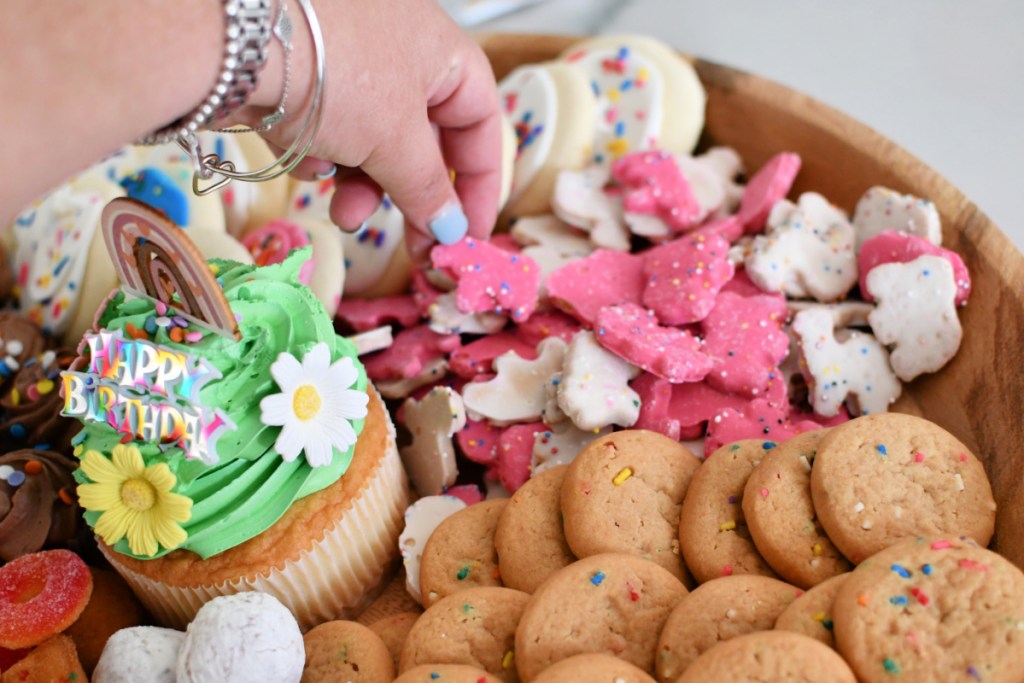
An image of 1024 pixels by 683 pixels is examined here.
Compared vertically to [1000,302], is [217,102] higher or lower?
higher

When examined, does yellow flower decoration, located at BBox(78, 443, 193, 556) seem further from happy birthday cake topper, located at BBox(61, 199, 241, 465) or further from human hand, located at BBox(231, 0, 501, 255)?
human hand, located at BBox(231, 0, 501, 255)

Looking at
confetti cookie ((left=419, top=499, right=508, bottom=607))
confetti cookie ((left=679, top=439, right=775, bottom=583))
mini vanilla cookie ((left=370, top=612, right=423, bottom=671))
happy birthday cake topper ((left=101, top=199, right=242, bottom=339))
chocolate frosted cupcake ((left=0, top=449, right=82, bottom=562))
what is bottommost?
mini vanilla cookie ((left=370, top=612, right=423, bottom=671))

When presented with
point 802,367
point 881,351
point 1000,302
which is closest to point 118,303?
point 802,367

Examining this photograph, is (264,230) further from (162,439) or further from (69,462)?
(162,439)

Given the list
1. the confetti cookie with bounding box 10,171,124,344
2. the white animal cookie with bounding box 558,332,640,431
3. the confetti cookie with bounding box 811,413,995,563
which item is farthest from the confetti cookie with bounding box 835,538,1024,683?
the confetti cookie with bounding box 10,171,124,344

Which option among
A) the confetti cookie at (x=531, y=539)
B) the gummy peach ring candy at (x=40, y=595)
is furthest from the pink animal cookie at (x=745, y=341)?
the gummy peach ring candy at (x=40, y=595)

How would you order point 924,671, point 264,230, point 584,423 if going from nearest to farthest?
point 924,671 → point 584,423 → point 264,230
